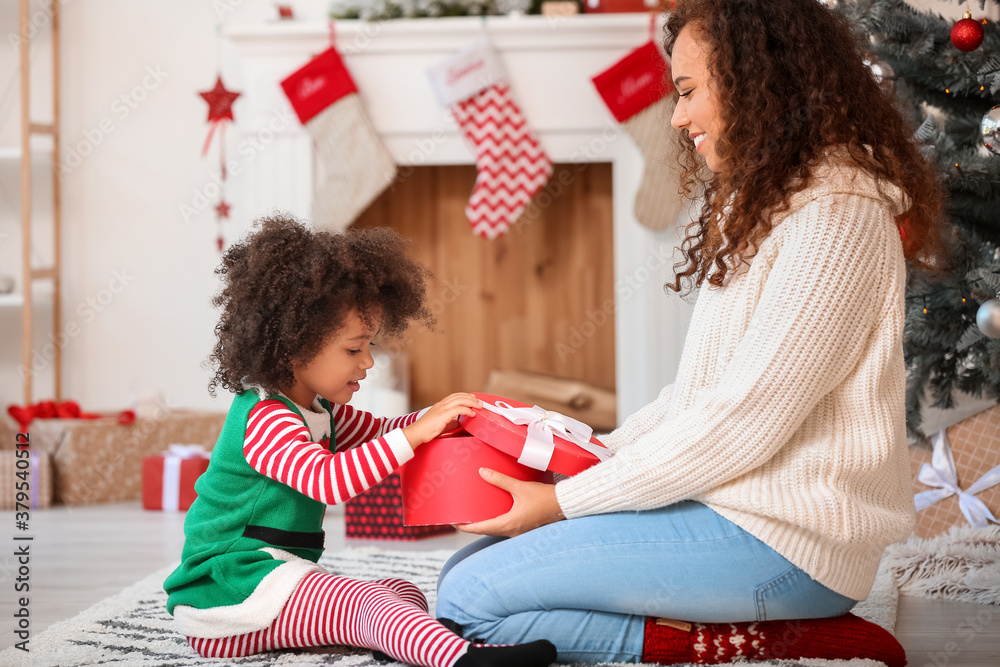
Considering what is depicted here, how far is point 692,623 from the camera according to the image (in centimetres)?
119

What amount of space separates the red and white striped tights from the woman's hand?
13cm

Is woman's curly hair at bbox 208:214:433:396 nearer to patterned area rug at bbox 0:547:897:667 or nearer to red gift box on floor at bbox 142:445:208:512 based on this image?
patterned area rug at bbox 0:547:897:667

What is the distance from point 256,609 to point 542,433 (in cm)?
43

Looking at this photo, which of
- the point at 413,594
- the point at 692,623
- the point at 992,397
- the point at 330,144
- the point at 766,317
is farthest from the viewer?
the point at 330,144

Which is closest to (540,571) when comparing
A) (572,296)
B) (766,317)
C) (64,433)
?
(766,317)

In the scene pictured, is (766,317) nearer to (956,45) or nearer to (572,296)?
(956,45)

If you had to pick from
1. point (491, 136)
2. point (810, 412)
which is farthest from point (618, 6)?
point (810, 412)

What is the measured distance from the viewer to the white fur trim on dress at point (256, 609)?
120 centimetres

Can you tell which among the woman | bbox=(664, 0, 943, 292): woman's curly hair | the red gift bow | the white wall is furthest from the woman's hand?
the white wall

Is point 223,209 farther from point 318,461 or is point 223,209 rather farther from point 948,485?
point 948,485

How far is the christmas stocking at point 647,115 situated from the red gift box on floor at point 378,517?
1252mm

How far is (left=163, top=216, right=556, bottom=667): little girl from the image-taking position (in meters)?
1.19

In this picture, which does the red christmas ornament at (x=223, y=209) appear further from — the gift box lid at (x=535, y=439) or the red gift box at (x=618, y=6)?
the gift box lid at (x=535, y=439)

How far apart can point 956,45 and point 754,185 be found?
701mm
